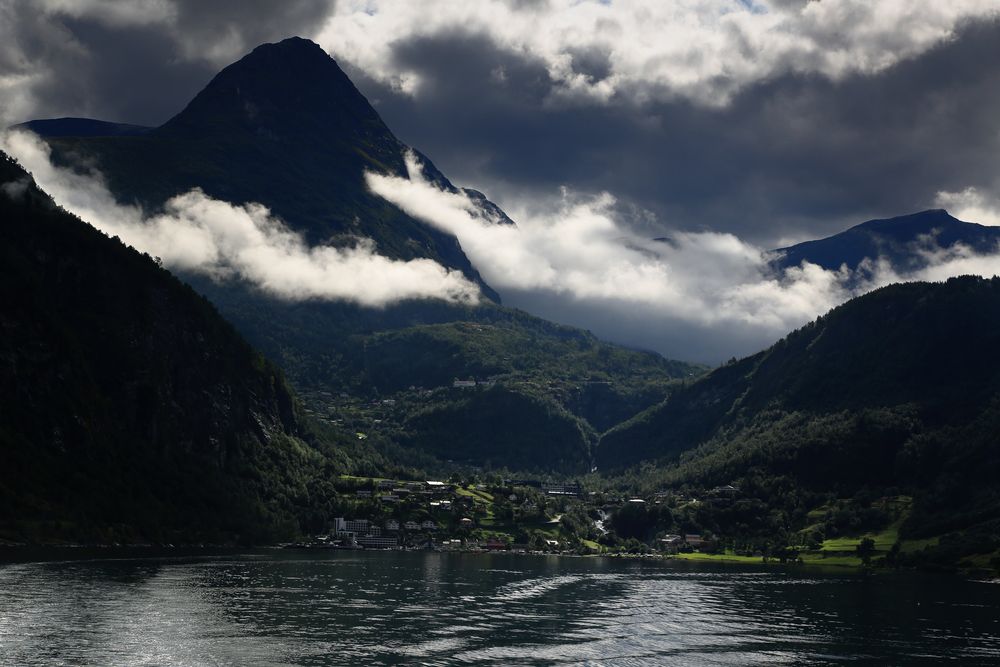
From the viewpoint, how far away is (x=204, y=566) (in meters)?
190

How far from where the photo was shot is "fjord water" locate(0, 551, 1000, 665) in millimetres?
102562

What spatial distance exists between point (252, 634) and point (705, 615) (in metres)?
68.9

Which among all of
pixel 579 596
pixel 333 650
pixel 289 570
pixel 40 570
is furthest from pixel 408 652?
pixel 289 570

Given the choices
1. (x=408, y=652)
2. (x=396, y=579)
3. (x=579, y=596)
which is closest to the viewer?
(x=408, y=652)

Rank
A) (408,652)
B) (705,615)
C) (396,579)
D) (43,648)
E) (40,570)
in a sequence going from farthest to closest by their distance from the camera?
(396,579), (40,570), (705,615), (408,652), (43,648)

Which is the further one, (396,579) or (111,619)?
(396,579)

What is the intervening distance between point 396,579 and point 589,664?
304ft

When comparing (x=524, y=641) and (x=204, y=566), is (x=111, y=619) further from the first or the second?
(x=204, y=566)

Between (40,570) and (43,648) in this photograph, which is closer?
(43,648)

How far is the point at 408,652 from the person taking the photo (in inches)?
4085

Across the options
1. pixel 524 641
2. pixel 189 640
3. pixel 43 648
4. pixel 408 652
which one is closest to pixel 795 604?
pixel 524 641

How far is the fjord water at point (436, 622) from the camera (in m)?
103

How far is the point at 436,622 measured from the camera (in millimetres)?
125562

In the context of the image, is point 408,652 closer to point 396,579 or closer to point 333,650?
point 333,650
